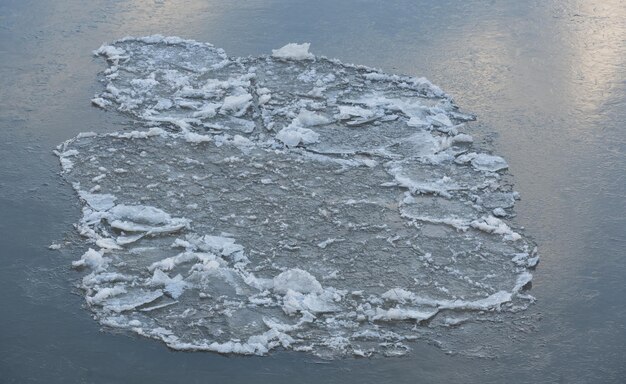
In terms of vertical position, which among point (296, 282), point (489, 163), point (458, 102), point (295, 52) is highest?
point (295, 52)

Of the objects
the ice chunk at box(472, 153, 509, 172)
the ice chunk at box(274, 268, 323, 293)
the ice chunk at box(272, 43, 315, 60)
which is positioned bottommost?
the ice chunk at box(274, 268, 323, 293)

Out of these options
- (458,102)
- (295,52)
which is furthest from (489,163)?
(295,52)

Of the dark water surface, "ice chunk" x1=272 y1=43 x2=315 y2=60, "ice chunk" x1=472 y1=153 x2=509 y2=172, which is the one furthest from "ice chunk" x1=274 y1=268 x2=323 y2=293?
"ice chunk" x1=272 y1=43 x2=315 y2=60

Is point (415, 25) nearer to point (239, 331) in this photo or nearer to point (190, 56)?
point (190, 56)

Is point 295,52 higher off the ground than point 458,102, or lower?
higher

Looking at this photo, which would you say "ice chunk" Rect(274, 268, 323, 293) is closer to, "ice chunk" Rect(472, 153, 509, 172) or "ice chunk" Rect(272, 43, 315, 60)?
"ice chunk" Rect(472, 153, 509, 172)

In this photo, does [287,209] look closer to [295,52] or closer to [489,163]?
[489,163]
